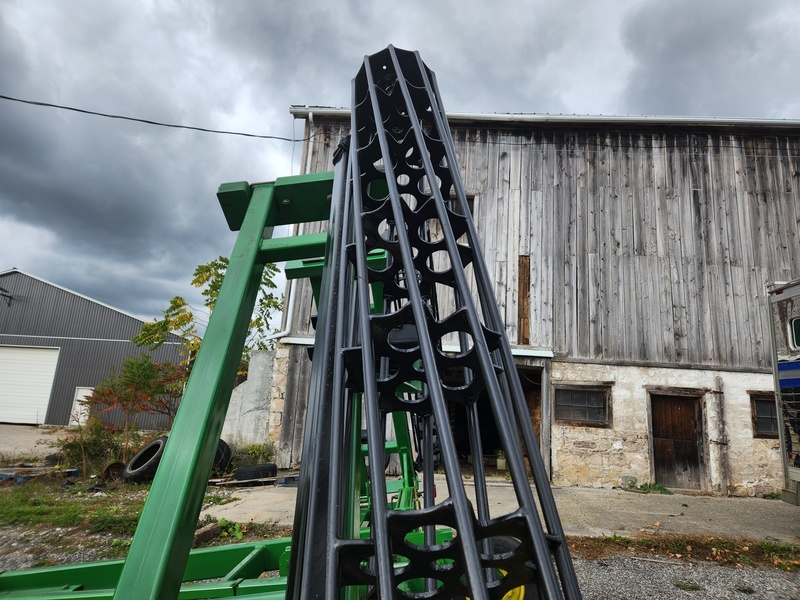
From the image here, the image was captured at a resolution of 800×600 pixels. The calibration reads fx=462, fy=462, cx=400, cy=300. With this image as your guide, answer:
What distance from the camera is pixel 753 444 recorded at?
8484mm

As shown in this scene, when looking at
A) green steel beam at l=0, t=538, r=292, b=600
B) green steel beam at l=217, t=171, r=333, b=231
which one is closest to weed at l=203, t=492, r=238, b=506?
green steel beam at l=0, t=538, r=292, b=600

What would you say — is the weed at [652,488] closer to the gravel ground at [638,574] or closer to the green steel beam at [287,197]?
the gravel ground at [638,574]

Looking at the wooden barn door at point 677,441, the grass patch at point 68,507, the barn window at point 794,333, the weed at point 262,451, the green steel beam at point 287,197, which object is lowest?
the grass patch at point 68,507

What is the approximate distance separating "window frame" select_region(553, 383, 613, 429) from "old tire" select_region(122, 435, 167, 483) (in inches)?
277

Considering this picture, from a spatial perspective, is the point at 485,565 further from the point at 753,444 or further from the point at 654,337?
the point at 753,444

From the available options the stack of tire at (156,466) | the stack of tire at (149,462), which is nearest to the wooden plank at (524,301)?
the stack of tire at (156,466)

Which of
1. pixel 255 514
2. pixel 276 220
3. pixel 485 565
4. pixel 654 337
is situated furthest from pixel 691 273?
pixel 485 565

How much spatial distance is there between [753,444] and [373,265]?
9342 mm

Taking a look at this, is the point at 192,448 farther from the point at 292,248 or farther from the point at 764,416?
the point at 764,416

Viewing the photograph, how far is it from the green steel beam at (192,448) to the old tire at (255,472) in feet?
23.1

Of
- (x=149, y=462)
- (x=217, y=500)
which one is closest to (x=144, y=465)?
(x=149, y=462)

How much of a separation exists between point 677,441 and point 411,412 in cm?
931

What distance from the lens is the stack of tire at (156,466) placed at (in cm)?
775

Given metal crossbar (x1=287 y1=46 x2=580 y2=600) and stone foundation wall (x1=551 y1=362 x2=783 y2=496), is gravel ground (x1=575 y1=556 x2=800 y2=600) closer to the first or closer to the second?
metal crossbar (x1=287 y1=46 x2=580 y2=600)
